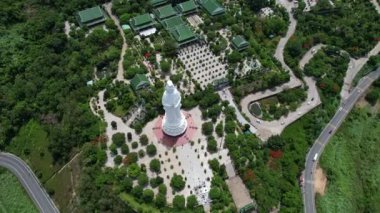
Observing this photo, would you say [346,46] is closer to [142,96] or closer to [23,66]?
[142,96]

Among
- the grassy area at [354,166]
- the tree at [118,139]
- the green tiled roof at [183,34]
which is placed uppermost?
the green tiled roof at [183,34]

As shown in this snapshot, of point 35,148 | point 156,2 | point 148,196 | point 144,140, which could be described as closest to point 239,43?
point 156,2

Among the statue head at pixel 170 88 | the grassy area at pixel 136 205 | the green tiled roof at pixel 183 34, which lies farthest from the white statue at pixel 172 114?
the green tiled roof at pixel 183 34

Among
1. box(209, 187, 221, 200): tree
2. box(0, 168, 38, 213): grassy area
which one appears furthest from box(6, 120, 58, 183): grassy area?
box(209, 187, 221, 200): tree

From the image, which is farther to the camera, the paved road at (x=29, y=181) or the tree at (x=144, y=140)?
the tree at (x=144, y=140)

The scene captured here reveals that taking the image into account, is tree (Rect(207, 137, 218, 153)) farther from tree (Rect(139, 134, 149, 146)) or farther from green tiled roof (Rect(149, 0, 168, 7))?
green tiled roof (Rect(149, 0, 168, 7))

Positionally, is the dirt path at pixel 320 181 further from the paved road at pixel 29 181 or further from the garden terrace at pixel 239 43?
the paved road at pixel 29 181
